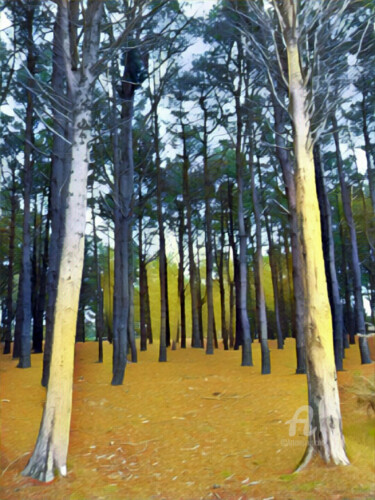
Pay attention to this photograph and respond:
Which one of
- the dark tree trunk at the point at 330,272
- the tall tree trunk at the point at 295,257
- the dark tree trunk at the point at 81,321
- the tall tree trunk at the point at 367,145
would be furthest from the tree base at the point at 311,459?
the dark tree trunk at the point at 81,321

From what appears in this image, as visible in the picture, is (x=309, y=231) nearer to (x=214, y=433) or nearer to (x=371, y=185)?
(x=214, y=433)

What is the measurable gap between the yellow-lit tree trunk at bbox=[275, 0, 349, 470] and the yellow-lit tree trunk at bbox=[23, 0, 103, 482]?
2916 millimetres

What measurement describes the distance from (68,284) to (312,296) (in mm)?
3216

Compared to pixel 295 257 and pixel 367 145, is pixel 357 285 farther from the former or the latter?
pixel 367 145

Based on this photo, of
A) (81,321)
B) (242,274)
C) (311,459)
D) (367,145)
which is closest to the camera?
(311,459)

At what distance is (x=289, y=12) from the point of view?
5957mm

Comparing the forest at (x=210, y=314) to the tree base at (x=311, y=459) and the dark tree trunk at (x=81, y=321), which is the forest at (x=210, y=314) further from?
the dark tree trunk at (x=81, y=321)

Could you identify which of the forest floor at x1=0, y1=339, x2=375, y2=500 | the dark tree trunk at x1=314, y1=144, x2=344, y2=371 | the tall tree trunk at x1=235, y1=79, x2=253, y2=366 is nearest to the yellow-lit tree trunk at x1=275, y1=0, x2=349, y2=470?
the forest floor at x1=0, y1=339, x2=375, y2=500

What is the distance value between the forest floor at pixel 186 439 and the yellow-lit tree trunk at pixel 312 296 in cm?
31

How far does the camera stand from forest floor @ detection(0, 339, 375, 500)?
464 cm

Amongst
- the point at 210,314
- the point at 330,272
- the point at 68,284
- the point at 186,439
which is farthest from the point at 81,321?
the point at 68,284

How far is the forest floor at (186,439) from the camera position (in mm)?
4637

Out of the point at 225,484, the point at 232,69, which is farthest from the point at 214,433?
the point at 232,69

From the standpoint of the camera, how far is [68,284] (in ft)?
18.5
